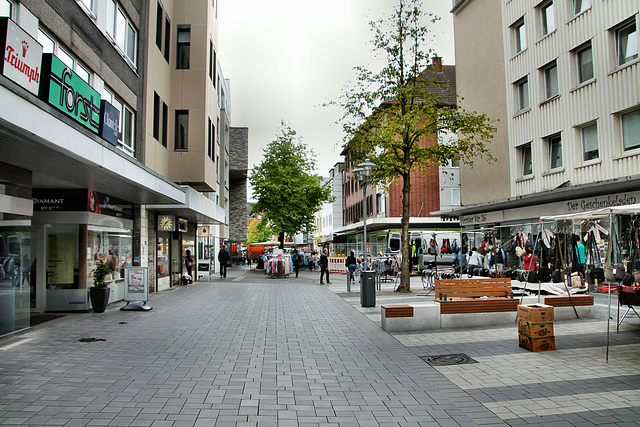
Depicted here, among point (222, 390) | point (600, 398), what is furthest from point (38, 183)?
point (600, 398)

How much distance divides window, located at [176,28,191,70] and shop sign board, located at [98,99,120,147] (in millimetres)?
10149

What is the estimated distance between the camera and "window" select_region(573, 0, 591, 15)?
62.3ft

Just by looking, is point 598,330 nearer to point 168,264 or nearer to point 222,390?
point 222,390

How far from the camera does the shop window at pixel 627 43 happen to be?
17.1 meters

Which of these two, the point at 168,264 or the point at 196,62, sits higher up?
the point at 196,62

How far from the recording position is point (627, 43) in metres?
17.5

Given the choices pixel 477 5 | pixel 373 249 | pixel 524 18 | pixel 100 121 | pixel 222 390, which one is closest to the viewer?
pixel 222 390

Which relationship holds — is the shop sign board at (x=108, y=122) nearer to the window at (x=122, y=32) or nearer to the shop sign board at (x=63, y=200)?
the shop sign board at (x=63, y=200)

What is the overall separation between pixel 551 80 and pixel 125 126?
18.3 meters

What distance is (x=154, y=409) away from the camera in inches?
194

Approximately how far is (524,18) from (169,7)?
16.8 meters

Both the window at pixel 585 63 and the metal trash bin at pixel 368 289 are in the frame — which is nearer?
the metal trash bin at pixel 368 289

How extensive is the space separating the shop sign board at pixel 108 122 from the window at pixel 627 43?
1774 cm

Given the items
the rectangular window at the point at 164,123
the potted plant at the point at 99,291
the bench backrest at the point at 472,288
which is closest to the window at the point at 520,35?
the bench backrest at the point at 472,288
